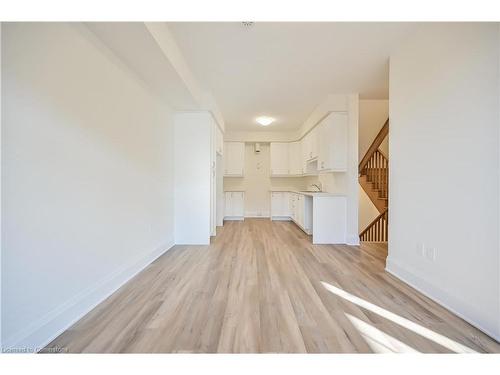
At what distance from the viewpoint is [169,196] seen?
3.97 meters

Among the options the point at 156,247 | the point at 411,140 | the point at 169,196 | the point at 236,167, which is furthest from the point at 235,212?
the point at 411,140

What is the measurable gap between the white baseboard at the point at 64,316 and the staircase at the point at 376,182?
483cm

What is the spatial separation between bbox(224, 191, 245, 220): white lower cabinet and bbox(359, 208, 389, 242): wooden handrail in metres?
3.41

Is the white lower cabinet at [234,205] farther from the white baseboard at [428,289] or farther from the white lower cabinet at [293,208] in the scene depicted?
the white baseboard at [428,289]

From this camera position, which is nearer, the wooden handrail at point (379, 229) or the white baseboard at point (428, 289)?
the white baseboard at point (428, 289)

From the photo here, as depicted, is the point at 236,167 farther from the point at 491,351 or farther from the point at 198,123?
the point at 491,351

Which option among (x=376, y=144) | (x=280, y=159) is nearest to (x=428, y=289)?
(x=376, y=144)

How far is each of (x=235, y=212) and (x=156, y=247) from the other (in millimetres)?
3809

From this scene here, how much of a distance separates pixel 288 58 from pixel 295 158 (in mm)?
4182

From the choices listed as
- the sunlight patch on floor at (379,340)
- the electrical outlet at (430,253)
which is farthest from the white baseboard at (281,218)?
the sunlight patch on floor at (379,340)

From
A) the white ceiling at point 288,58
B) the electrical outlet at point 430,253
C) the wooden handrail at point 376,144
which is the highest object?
the white ceiling at point 288,58

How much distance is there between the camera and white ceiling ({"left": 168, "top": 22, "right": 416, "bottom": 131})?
7.96 feet

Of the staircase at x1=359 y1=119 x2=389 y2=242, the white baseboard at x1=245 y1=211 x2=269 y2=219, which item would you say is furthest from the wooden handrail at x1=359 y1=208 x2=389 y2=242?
the white baseboard at x1=245 y1=211 x2=269 y2=219

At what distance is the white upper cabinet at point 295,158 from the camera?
22.3 feet
